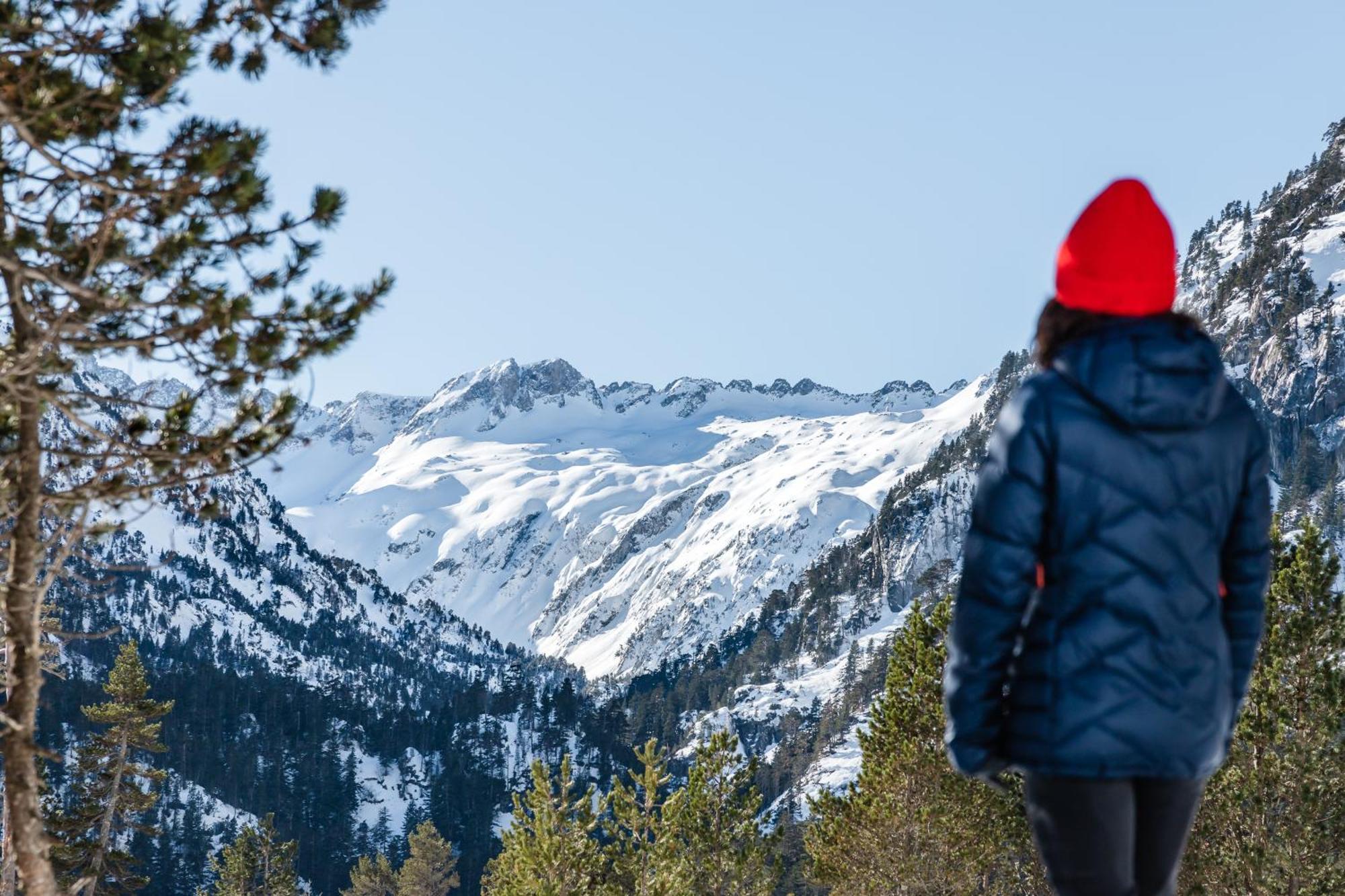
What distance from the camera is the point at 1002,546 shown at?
2.76m

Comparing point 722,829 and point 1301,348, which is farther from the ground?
point 1301,348

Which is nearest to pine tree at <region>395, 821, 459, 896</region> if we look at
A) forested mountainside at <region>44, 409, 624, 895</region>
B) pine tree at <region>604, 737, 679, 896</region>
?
pine tree at <region>604, 737, 679, 896</region>

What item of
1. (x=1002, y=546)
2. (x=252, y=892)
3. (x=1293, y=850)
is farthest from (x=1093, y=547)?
(x=252, y=892)

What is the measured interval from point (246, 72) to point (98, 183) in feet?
4.89

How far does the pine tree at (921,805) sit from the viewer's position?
2214cm

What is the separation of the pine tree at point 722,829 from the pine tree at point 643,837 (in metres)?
0.77

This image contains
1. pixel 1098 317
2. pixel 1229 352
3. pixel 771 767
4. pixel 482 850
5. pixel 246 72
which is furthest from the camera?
pixel 1229 352

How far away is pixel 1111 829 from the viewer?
2842mm

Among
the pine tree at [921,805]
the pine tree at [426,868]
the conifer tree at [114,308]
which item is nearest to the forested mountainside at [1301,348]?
the pine tree at [426,868]

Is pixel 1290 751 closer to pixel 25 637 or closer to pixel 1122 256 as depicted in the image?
pixel 1122 256

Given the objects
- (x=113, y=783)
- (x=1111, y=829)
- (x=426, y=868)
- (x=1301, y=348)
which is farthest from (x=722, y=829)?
(x=1301, y=348)

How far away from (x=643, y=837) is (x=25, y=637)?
69.8 ft

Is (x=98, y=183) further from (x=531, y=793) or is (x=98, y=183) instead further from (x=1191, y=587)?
(x=531, y=793)

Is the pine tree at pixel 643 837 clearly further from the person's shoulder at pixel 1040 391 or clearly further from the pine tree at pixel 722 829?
the person's shoulder at pixel 1040 391
